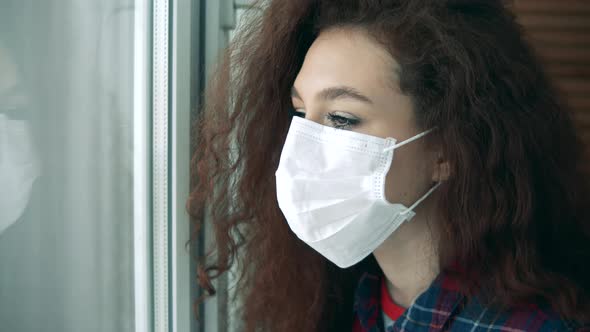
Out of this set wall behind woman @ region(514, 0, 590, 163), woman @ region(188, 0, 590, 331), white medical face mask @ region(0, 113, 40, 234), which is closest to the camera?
white medical face mask @ region(0, 113, 40, 234)

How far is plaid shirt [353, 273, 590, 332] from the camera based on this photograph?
1.23 m

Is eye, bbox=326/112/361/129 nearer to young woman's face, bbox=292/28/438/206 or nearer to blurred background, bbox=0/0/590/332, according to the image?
young woman's face, bbox=292/28/438/206

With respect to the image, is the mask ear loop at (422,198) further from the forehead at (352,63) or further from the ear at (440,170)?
the forehead at (352,63)

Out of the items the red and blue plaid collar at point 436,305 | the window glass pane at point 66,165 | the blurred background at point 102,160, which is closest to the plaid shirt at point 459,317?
the red and blue plaid collar at point 436,305

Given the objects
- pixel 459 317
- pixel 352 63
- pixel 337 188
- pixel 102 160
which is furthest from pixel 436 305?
pixel 102 160

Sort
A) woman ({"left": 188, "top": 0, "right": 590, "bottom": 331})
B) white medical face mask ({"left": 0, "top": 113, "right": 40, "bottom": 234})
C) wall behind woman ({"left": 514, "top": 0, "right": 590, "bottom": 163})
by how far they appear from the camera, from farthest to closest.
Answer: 1. wall behind woman ({"left": 514, "top": 0, "right": 590, "bottom": 163})
2. woman ({"left": 188, "top": 0, "right": 590, "bottom": 331})
3. white medical face mask ({"left": 0, "top": 113, "right": 40, "bottom": 234})

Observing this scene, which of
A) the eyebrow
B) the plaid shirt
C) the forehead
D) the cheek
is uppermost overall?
the forehead

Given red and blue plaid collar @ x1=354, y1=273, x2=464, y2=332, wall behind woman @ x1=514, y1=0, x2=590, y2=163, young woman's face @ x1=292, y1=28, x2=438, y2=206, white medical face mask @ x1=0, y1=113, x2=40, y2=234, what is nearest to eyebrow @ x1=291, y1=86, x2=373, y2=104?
young woman's face @ x1=292, y1=28, x2=438, y2=206

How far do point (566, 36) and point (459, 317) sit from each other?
149cm

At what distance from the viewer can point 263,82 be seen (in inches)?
63.9

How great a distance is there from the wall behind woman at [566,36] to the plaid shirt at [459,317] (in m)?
1.24

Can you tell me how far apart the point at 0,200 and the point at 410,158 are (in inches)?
36.7

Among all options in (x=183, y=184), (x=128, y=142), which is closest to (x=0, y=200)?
(x=128, y=142)

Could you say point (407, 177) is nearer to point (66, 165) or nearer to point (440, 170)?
point (440, 170)
